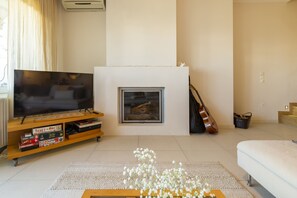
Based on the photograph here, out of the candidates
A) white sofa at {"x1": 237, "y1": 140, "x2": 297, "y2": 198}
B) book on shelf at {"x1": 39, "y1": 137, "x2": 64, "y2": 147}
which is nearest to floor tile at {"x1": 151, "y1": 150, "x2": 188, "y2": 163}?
white sofa at {"x1": 237, "y1": 140, "x2": 297, "y2": 198}

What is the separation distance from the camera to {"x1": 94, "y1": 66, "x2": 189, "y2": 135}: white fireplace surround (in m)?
3.48

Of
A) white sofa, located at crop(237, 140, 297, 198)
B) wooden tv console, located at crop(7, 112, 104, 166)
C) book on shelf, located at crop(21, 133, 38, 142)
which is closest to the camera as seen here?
white sofa, located at crop(237, 140, 297, 198)

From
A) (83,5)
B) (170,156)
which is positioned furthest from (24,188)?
(83,5)

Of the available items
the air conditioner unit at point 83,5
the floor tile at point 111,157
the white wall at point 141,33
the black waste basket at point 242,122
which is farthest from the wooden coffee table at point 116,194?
the air conditioner unit at point 83,5

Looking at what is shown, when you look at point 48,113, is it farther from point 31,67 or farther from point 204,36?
point 204,36

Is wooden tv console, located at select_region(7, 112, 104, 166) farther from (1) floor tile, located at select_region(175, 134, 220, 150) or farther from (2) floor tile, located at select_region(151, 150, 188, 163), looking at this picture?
(1) floor tile, located at select_region(175, 134, 220, 150)

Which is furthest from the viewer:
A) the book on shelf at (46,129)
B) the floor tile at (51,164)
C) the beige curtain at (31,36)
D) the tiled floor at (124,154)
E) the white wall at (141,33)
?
the white wall at (141,33)

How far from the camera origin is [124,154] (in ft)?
8.36

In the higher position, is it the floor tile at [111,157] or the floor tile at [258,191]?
the floor tile at [111,157]

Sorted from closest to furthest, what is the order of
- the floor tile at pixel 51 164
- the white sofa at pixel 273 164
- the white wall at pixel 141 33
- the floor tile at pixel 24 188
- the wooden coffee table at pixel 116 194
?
1. the wooden coffee table at pixel 116 194
2. the white sofa at pixel 273 164
3. the floor tile at pixel 24 188
4. the floor tile at pixel 51 164
5. the white wall at pixel 141 33

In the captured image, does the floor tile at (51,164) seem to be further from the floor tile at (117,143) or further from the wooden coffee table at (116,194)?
→ the wooden coffee table at (116,194)

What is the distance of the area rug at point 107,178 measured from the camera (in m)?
1.62

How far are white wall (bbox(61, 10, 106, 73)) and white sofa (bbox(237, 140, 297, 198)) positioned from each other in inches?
129

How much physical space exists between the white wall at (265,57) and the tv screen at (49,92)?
3.47m
